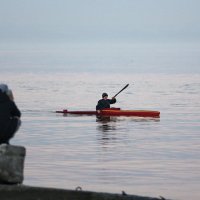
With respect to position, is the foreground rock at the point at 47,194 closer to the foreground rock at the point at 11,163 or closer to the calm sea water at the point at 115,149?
the foreground rock at the point at 11,163

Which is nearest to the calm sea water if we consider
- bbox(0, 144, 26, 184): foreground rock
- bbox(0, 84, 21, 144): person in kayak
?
bbox(0, 84, 21, 144): person in kayak

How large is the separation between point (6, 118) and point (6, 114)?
55 millimetres

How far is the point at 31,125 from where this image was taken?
3912cm

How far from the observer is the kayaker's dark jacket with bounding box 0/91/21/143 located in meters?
15.9

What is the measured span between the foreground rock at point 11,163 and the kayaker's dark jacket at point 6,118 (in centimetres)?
53

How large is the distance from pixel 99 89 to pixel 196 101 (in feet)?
61.8

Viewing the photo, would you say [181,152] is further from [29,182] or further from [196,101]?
[196,101]

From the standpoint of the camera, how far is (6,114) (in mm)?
15938

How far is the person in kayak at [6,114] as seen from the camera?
15.9 meters

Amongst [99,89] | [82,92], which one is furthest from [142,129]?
[99,89]

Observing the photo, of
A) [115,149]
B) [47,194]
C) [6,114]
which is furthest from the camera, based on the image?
[115,149]

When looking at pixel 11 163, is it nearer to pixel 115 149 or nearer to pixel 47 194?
pixel 47 194

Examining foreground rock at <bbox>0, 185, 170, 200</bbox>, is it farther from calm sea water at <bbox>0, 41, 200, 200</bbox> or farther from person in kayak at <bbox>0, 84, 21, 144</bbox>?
calm sea water at <bbox>0, 41, 200, 200</bbox>

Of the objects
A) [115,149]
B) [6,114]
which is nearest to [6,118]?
[6,114]
